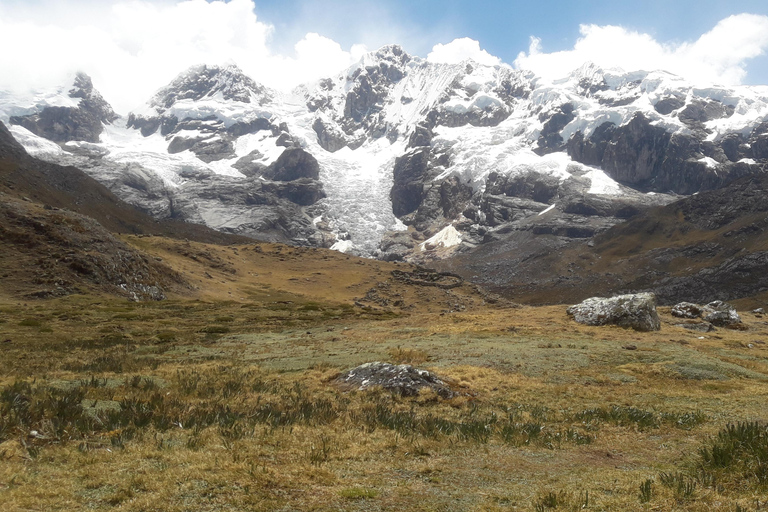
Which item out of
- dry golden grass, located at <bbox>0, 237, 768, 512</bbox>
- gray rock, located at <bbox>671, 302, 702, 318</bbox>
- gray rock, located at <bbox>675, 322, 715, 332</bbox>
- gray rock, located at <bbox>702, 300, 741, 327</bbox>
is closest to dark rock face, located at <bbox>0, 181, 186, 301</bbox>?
dry golden grass, located at <bbox>0, 237, 768, 512</bbox>

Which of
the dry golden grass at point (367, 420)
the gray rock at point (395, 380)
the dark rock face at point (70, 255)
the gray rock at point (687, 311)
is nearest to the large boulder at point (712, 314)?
the gray rock at point (687, 311)

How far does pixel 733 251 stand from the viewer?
568 feet

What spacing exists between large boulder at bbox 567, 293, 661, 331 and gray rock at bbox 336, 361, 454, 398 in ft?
111

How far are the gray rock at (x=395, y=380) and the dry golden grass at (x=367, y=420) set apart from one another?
97 centimetres

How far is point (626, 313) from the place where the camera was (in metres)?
50.8

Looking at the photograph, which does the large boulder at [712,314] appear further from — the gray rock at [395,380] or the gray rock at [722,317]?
the gray rock at [395,380]

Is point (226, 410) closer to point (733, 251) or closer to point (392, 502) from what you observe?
point (392, 502)

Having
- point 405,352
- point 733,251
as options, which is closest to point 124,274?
point 405,352

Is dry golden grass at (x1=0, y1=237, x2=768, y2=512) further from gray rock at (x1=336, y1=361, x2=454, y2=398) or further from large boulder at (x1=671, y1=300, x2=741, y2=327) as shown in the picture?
large boulder at (x1=671, y1=300, x2=741, y2=327)

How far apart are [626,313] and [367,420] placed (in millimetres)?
42035

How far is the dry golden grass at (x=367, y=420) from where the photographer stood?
1173 centimetres

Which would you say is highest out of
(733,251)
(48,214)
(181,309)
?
(733,251)

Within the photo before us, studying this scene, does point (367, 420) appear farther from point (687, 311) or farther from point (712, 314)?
point (712, 314)

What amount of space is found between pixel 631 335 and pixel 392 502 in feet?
140
